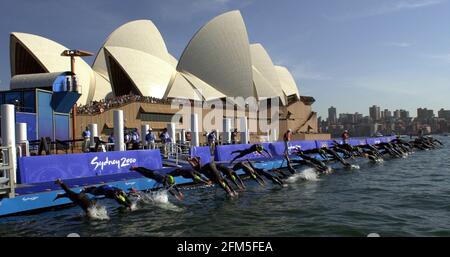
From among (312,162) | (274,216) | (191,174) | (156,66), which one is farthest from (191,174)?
(156,66)

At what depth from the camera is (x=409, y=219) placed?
10.2 metres

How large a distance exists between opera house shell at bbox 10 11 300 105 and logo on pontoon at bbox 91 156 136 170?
36101mm

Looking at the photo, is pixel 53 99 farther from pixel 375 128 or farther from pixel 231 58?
pixel 375 128

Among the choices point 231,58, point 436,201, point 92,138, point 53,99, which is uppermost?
point 231,58

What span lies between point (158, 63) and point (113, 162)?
4300 cm

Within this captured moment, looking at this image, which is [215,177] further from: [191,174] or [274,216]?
[274,216]

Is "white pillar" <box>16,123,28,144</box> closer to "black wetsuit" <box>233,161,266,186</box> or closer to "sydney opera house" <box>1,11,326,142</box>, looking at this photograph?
"black wetsuit" <box>233,161,266,186</box>

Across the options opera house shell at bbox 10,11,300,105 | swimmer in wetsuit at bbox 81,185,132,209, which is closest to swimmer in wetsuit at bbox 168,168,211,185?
swimmer in wetsuit at bbox 81,185,132,209

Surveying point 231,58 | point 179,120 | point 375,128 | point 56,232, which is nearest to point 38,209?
point 56,232

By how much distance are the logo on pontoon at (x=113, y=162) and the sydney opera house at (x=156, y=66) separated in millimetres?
26421

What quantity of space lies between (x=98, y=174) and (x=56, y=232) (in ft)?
21.3

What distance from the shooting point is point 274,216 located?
1092 cm

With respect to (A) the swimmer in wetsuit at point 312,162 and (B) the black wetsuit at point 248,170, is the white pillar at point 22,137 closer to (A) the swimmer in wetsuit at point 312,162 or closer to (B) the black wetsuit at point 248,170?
(B) the black wetsuit at point 248,170

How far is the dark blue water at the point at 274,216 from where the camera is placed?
937cm
